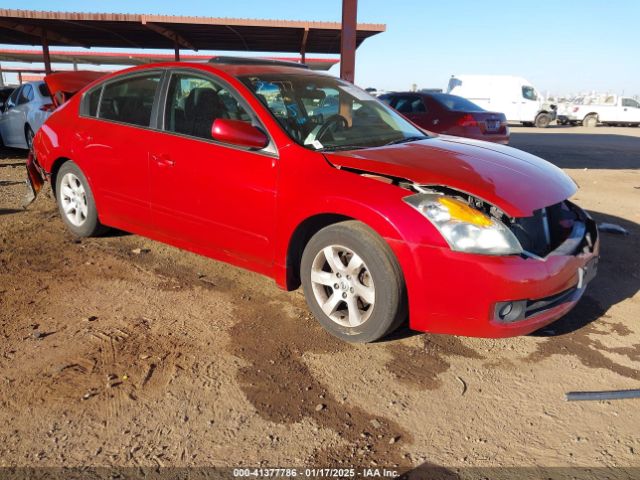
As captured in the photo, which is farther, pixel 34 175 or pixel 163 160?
pixel 34 175

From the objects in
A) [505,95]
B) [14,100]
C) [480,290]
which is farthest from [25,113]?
[505,95]

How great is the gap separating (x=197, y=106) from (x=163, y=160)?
0.48m

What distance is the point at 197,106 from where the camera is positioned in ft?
12.5

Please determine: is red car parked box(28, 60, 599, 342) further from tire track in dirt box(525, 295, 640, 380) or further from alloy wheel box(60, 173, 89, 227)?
tire track in dirt box(525, 295, 640, 380)

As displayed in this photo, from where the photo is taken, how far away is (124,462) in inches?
84.0

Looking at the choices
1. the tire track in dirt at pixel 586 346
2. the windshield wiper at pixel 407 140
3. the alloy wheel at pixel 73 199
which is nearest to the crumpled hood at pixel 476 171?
the windshield wiper at pixel 407 140

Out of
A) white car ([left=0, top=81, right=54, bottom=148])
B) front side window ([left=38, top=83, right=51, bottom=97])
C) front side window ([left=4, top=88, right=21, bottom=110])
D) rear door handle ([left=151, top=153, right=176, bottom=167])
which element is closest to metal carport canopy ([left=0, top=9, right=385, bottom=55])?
front side window ([left=4, top=88, right=21, bottom=110])

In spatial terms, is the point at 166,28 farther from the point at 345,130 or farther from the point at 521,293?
the point at 521,293

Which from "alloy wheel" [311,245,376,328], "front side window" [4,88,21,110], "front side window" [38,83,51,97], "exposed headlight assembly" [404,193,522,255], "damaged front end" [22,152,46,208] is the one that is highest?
"front side window" [38,83,51,97]

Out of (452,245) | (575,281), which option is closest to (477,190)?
(452,245)

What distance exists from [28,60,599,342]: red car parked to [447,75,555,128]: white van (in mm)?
22202

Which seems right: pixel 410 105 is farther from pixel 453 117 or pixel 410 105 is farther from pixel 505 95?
pixel 505 95

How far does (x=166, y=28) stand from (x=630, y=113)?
2366 centimetres

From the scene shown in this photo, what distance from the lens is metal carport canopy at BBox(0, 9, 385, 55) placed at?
14.4 m
